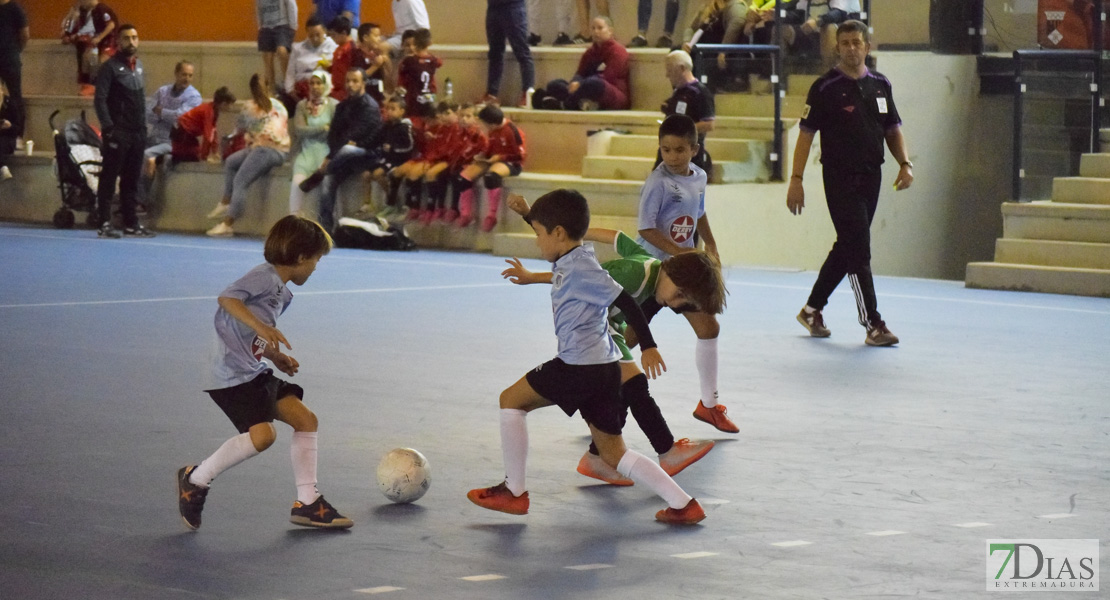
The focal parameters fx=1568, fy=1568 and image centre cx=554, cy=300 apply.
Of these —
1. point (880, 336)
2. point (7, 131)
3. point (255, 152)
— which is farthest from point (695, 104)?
point (7, 131)

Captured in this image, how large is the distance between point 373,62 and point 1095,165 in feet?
28.4

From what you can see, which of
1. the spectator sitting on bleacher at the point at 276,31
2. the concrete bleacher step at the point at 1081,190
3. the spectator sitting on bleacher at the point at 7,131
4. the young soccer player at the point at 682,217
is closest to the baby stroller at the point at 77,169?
the spectator sitting on bleacher at the point at 7,131

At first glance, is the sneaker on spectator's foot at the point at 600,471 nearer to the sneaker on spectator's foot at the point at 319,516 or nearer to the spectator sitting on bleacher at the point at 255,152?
the sneaker on spectator's foot at the point at 319,516

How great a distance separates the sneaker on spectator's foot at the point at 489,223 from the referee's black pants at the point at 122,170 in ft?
13.3

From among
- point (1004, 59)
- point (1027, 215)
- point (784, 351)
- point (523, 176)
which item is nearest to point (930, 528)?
point (784, 351)

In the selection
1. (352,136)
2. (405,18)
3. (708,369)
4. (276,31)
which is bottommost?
(708,369)

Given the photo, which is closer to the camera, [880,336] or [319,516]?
[319,516]

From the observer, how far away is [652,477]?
545 cm

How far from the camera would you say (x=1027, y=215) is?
14.6m

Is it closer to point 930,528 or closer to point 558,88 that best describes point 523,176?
point 558,88

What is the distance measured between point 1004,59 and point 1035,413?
10707mm

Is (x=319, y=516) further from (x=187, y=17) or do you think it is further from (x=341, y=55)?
(x=187, y=17)

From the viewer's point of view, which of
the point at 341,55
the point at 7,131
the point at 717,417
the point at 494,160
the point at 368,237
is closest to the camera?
the point at 717,417

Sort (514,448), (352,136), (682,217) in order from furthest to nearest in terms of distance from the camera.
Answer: (352,136)
(682,217)
(514,448)
